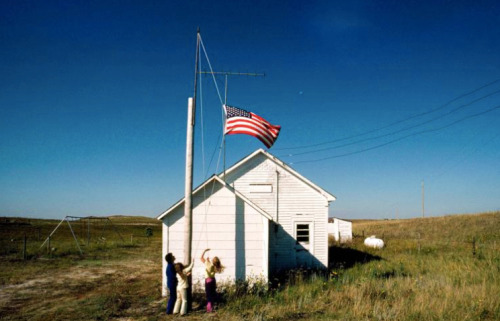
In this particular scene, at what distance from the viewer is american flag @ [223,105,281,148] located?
36.0 ft

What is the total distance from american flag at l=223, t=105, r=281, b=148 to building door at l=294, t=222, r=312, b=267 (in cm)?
758

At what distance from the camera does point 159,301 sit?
11.1 metres

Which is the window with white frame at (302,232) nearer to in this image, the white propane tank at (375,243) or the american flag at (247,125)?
the american flag at (247,125)

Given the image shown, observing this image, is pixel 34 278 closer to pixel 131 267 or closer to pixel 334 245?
pixel 131 267

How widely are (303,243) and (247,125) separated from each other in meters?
9.10

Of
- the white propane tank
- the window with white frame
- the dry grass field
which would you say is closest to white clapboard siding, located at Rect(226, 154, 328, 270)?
the window with white frame

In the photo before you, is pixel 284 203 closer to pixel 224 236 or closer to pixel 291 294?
pixel 224 236

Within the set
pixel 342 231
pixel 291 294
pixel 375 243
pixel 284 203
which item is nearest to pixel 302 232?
pixel 284 203

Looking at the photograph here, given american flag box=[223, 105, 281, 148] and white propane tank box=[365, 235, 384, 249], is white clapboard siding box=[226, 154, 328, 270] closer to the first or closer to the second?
american flag box=[223, 105, 281, 148]

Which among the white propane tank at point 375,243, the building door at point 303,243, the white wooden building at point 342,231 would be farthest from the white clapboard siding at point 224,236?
the white wooden building at point 342,231

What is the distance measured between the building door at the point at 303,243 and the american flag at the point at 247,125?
7.58m

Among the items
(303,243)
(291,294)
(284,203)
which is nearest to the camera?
(291,294)

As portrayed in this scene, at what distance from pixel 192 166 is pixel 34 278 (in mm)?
11499

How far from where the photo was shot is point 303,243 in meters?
17.4
